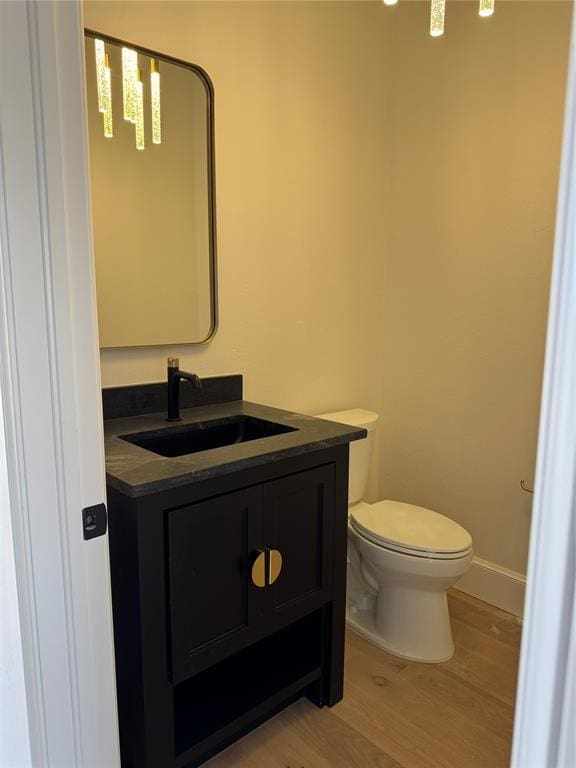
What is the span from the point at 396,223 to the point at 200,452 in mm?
1592

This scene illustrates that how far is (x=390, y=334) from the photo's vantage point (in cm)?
265

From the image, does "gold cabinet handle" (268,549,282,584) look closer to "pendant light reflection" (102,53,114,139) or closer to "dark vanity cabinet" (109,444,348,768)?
"dark vanity cabinet" (109,444,348,768)

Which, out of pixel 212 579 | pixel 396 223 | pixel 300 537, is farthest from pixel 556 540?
pixel 396 223

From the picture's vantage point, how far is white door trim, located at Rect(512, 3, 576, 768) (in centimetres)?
40

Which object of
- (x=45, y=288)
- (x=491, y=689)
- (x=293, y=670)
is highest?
(x=45, y=288)

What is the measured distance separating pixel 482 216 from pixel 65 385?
190cm

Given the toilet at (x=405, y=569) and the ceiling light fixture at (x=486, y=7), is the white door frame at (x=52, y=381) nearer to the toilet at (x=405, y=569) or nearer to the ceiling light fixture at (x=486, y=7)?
the ceiling light fixture at (x=486, y=7)

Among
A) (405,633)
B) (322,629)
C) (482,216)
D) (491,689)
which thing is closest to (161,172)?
(482,216)

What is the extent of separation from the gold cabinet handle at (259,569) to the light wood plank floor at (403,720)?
21.2 inches

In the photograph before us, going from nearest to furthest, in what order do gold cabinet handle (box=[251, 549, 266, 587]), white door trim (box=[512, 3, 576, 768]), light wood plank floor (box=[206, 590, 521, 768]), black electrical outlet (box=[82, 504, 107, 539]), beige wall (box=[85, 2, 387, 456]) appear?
white door trim (box=[512, 3, 576, 768])
black electrical outlet (box=[82, 504, 107, 539])
gold cabinet handle (box=[251, 549, 266, 587])
light wood plank floor (box=[206, 590, 521, 768])
beige wall (box=[85, 2, 387, 456])

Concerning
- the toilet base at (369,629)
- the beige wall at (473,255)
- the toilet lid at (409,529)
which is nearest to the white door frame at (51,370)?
the toilet lid at (409,529)

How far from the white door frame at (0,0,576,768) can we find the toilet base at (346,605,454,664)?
1.30 m

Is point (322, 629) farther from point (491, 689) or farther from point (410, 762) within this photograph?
point (491, 689)

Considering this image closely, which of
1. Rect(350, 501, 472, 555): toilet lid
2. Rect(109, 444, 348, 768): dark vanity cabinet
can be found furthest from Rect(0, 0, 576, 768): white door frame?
Rect(350, 501, 472, 555): toilet lid
